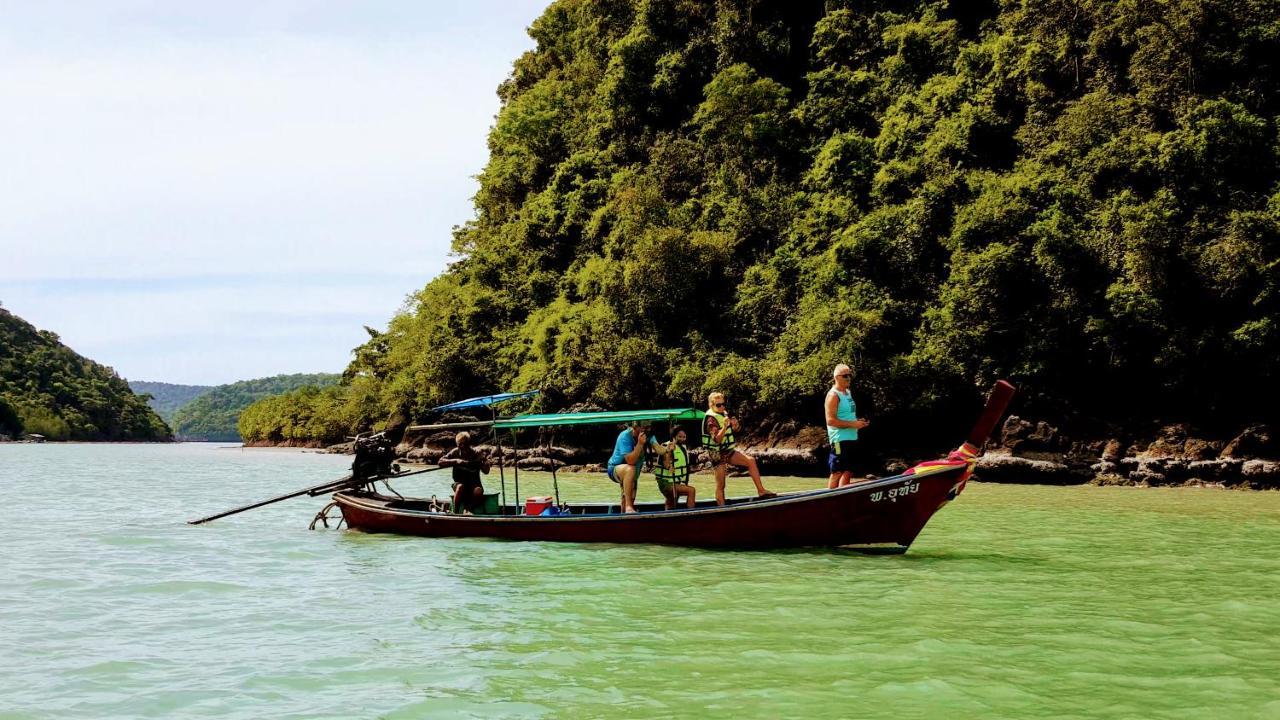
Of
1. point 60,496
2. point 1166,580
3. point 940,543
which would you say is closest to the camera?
point 1166,580

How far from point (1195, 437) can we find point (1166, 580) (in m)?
19.4

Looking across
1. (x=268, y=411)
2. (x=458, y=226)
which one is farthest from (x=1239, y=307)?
(x=268, y=411)

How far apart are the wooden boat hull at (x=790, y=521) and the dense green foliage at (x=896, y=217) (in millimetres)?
19208

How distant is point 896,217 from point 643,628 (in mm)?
29495

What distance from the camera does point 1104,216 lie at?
28.9 m

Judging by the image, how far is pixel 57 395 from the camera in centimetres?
12169

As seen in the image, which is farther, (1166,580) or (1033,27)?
(1033,27)

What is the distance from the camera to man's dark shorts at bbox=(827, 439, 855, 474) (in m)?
12.3

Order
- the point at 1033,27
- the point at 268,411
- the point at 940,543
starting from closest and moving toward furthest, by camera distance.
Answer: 1. the point at 940,543
2. the point at 1033,27
3. the point at 268,411

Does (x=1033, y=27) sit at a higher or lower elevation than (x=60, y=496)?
higher

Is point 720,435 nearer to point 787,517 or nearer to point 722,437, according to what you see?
point 722,437

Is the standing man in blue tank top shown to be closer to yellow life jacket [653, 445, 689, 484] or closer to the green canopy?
the green canopy

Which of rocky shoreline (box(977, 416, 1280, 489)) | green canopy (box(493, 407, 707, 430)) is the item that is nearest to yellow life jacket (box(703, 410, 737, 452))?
green canopy (box(493, 407, 707, 430))

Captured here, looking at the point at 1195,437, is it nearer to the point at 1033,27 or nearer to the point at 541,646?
the point at 1033,27
